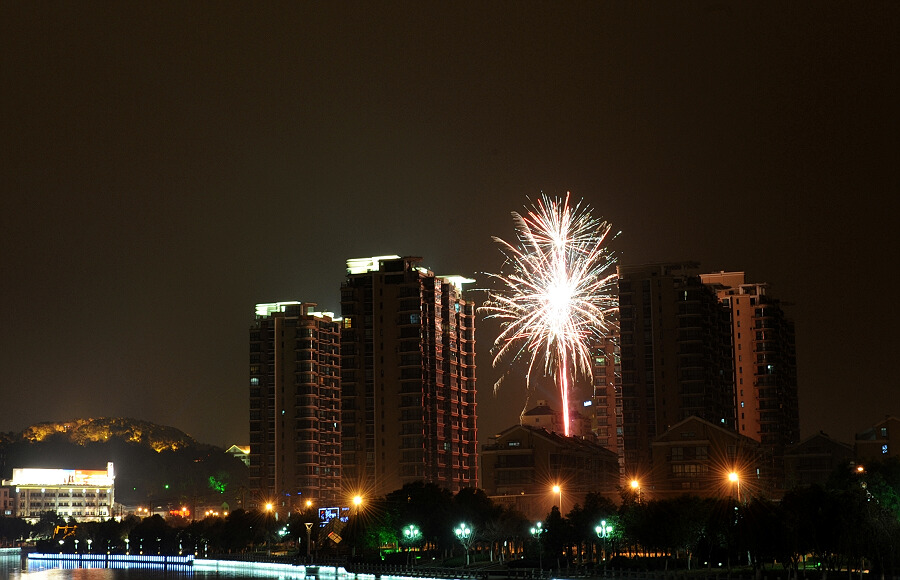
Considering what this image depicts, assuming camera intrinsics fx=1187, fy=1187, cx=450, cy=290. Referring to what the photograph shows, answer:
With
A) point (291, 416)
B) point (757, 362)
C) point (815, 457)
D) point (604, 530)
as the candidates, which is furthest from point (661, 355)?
point (291, 416)

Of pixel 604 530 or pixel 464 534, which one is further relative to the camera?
pixel 464 534

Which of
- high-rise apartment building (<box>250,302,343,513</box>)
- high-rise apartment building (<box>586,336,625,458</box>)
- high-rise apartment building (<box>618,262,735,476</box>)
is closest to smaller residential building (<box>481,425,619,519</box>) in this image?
high-rise apartment building (<box>618,262,735,476</box>)

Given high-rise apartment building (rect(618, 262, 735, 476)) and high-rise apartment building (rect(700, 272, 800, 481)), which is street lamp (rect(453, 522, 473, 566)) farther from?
high-rise apartment building (rect(700, 272, 800, 481))

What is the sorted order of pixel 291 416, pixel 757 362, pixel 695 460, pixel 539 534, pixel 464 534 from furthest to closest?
pixel 757 362
pixel 291 416
pixel 695 460
pixel 464 534
pixel 539 534

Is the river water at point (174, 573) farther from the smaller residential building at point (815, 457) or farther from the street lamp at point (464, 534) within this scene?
the smaller residential building at point (815, 457)

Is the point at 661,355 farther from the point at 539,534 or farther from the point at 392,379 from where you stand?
the point at 539,534

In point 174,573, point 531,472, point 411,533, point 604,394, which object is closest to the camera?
point 411,533

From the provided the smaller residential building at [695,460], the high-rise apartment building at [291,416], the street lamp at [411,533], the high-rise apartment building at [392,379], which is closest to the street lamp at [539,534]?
the street lamp at [411,533]
